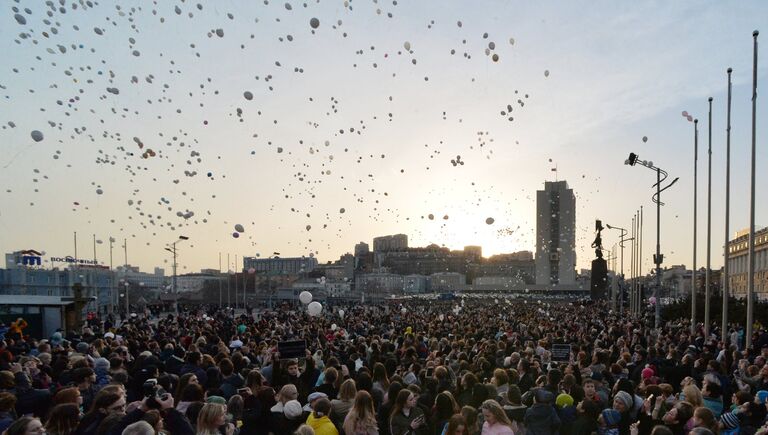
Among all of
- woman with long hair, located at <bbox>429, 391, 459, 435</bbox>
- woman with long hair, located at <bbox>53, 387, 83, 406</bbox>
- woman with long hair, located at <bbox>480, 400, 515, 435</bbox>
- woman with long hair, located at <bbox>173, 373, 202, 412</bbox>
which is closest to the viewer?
woman with long hair, located at <bbox>480, 400, 515, 435</bbox>

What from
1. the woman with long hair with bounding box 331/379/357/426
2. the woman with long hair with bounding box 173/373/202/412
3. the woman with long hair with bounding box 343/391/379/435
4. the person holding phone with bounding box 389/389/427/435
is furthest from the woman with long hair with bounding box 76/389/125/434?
the person holding phone with bounding box 389/389/427/435

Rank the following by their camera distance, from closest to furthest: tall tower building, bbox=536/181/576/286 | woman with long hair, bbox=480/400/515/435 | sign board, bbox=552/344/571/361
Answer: woman with long hair, bbox=480/400/515/435, sign board, bbox=552/344/571/361, tall tower building, bbox=536/181/576/286

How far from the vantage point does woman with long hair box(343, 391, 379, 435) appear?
689cm

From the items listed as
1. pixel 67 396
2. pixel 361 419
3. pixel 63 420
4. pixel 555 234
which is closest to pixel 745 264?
pixel 555 234

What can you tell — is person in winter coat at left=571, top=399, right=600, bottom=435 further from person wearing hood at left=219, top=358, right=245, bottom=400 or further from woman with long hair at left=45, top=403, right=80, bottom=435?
woman with long hair at left=45, top=403, right=80, bottom=435

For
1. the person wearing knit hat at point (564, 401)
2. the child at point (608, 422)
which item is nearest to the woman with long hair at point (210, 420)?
the child at point (608, 422)

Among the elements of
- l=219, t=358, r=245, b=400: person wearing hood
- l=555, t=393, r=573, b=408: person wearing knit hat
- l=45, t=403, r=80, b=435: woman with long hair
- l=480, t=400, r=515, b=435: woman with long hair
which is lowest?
l=219, t=358, r=245, b=400: person wearing hood

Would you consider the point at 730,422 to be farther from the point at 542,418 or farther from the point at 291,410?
the point at 291,410

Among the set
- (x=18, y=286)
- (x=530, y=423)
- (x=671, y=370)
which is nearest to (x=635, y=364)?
(x=671, y=370)

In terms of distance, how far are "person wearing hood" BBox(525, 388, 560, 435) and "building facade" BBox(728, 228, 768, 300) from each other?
275 ft

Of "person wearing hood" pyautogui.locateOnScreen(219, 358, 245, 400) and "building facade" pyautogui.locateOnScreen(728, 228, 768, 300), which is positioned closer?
"person wearing hood" pyautogui.locateOnScreen(219, 358, 245, 400)

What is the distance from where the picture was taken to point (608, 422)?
7.25 metres

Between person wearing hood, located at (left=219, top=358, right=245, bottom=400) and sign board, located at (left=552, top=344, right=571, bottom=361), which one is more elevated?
person wearing hood, located at (left=219, top=358, right=245, bottom=400)

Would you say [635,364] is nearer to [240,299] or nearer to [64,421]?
[64,421]
